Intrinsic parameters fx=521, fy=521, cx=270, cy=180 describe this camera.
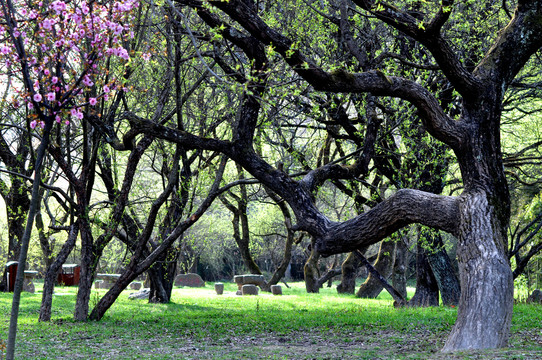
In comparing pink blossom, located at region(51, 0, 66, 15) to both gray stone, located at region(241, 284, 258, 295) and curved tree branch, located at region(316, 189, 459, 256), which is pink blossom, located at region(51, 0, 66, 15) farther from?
gray stone, located at region(241, 284, 258, 295)

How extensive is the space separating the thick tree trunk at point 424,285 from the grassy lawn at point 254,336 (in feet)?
9.92

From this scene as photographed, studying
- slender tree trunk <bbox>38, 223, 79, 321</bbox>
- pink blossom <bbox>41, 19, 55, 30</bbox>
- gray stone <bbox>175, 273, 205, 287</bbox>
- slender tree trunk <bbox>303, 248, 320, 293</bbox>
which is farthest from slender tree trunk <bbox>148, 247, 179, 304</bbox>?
gray stone <bbox>175, 273, 205, 287</bbox>

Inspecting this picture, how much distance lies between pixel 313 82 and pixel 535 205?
10.7 metres

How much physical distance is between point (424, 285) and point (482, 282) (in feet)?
29.4

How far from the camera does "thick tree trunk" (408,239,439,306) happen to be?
15.4m

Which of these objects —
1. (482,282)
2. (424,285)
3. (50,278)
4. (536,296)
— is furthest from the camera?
(536,296)

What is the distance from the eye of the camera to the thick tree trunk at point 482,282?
267 inches

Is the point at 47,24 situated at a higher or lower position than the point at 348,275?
higher

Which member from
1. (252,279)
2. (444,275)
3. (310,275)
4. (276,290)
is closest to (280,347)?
(444,275)

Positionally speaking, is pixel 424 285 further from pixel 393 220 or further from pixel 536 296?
pixel 393 220

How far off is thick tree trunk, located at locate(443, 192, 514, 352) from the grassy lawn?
0.38 meters

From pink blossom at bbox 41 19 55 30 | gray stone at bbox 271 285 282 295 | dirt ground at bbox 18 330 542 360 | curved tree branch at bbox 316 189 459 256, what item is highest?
pink blossom at bbox 41 19 55 30

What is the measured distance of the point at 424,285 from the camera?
51.0 feet

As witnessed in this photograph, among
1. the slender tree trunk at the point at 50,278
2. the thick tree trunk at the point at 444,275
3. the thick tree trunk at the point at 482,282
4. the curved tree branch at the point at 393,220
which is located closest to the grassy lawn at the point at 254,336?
the slender tree trunk at the point at 50,278
